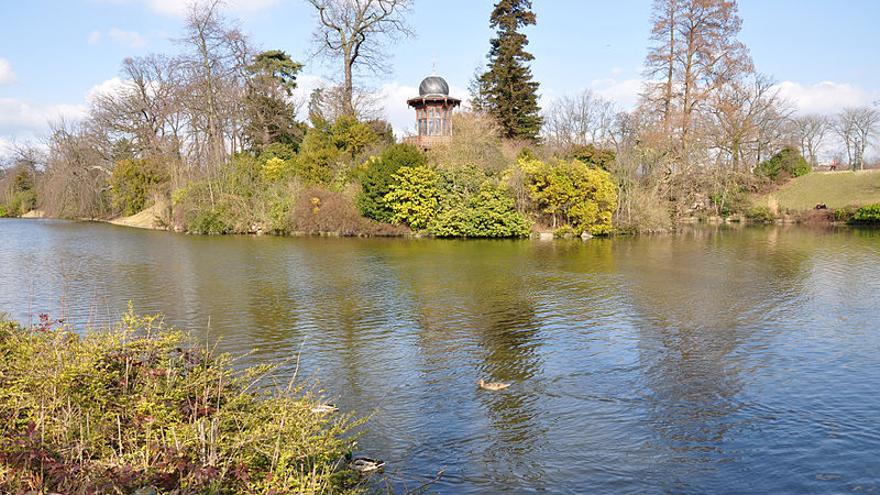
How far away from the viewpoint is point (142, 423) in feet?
14.8

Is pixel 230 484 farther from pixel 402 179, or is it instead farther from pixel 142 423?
pixel 402 179

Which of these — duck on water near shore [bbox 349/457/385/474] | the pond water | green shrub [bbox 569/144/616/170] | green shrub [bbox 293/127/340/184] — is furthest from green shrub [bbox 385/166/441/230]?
duck on water near shore [bbox 349/457/385/474]

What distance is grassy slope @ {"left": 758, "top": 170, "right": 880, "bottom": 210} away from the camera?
1516 inches

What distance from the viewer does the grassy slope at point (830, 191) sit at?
1516 inches

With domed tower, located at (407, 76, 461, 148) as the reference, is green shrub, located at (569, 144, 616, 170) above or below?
below

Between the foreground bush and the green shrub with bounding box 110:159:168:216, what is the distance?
128ft

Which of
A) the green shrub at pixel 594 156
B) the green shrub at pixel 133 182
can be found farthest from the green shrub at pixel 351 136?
the green shrub at pixel 133 182

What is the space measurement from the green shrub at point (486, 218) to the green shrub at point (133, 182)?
23.4m

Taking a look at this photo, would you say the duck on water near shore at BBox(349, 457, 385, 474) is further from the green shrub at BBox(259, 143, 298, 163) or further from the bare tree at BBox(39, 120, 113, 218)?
the bare tree at BBox(39, 120, 113, 218)

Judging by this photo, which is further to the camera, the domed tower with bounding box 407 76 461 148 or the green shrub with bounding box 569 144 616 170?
the domed tower with bounding box 407 76 461 148

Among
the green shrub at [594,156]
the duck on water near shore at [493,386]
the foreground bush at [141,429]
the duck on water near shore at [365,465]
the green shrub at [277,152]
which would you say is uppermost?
the green shrub at [277,152]

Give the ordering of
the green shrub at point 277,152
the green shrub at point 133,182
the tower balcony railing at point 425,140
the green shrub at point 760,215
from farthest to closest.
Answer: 1. the green shrub at point 133,182
2. the green shrub at point 760,215
3. the green shrub at point 277,152
4. the tower balcony railing at point 425,140

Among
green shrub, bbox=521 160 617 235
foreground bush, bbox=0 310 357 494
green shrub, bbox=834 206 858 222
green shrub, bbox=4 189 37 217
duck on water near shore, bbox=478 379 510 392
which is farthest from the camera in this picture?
green shrub, bbox=4 189 37 217

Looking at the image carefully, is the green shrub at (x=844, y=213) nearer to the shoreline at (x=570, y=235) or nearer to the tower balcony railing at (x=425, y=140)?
the shoreline at (x=570, y=235)
